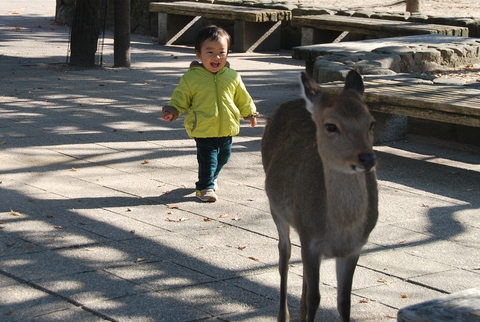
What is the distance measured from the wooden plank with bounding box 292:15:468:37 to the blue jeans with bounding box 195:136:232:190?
797 centimetres

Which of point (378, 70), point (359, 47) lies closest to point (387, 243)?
point (378, 70)

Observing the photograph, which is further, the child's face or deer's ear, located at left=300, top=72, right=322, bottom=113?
the child's face

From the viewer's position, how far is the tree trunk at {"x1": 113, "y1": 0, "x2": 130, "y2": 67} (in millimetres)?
13258

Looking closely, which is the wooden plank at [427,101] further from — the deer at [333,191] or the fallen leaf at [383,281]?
the deer at [333,191]

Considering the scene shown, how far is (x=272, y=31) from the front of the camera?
17188mm

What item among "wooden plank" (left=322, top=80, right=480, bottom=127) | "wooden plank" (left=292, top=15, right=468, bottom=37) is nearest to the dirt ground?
"wooden plank" (left=292, top=15, right=468, bottom=37)

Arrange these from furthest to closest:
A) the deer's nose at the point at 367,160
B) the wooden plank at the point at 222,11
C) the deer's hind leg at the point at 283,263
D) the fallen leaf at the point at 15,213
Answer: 1. the wooden plank at the point at 222,11
2. the fallen leaf at the point at 15,213
3. the deer's hind leg at the point at 283,263
4. the deer's nose at the point at 367,160

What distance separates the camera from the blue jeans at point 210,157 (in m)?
6.92

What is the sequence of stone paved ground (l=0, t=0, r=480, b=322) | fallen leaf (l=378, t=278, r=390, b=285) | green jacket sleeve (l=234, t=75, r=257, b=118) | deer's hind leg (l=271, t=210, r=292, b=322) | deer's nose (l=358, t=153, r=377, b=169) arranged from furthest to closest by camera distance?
green jacket sleeve (l=234, t=75, r=257, b=118), fallen leaf (l=378, t=278, r=390, b=285), stone paved ground (l=0, t=0, r=480, b=322), deer's hind leg (l=271, t=210, r=292, b=322), deer's nose (l=358, t=153, r=377, b=169)

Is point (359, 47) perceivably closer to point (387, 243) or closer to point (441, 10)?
point (387, 243)

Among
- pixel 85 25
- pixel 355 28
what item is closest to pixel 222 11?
pixel 355 28

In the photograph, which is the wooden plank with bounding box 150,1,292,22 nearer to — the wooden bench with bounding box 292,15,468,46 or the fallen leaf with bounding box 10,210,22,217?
the wooden bench with bounding box 292,15,468,46

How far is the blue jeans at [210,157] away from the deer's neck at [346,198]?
111 inches

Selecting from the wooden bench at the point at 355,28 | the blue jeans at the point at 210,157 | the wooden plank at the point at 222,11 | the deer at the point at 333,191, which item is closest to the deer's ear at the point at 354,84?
the deer at the point at 333,191
